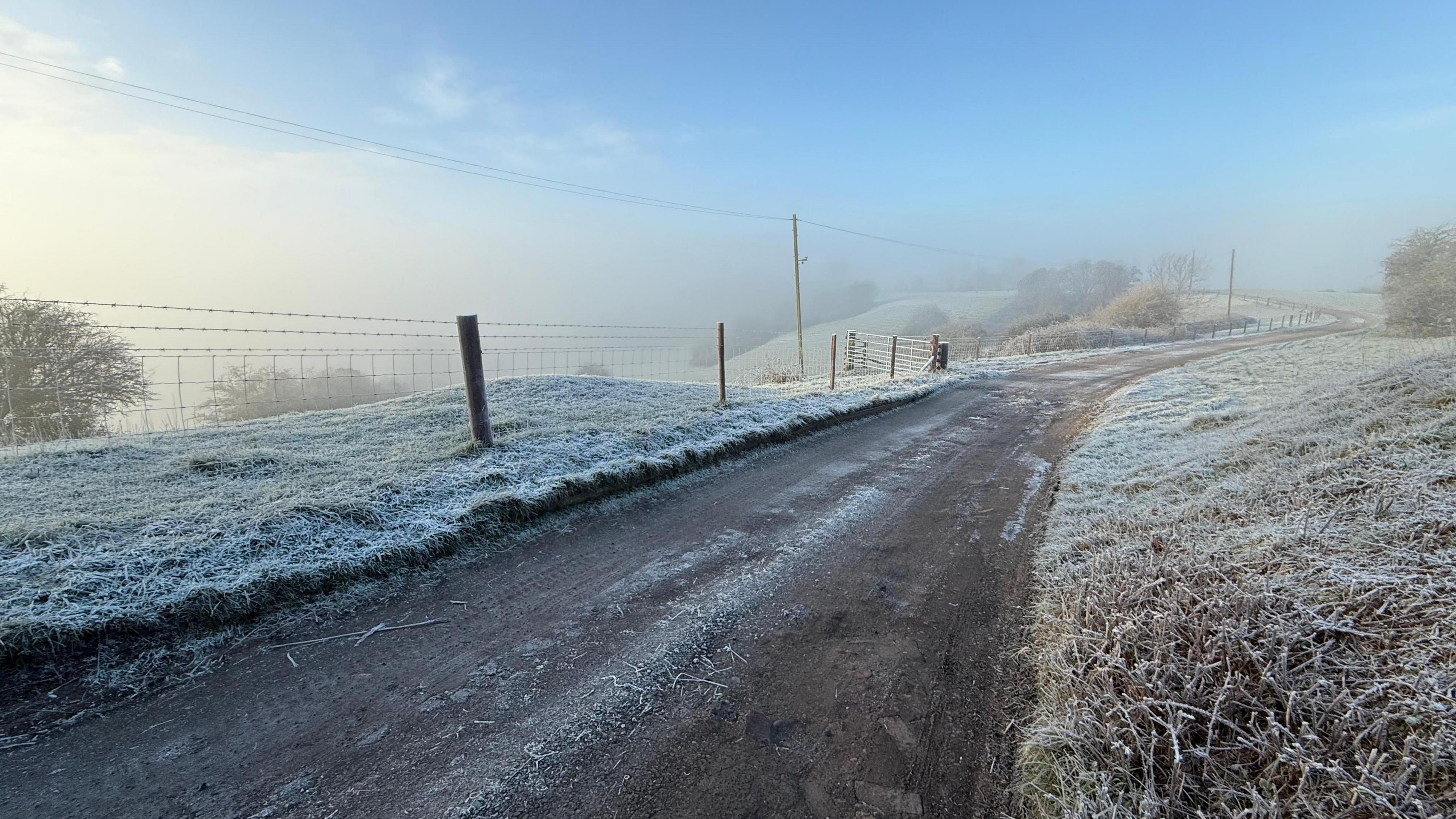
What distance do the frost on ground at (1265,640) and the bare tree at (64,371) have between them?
1069 centimetres

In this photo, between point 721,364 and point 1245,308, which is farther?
point 1245,308

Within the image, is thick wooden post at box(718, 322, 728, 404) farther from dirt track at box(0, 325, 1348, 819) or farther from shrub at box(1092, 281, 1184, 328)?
shrub at box(1092, 281, 1184, 328)

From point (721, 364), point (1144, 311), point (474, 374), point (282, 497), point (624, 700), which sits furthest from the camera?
point (1144, 311)

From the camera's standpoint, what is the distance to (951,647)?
289cm

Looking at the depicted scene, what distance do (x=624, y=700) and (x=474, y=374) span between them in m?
3.84

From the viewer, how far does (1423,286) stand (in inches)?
822

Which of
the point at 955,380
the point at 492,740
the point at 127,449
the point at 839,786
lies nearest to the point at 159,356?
the point at 127,449

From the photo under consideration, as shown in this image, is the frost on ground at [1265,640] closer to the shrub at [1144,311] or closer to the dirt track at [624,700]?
the dirt track at [624,700]

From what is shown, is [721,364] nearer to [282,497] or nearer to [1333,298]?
[282,497]

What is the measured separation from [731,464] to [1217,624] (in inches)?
176

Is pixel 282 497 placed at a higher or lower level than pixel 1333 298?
lower

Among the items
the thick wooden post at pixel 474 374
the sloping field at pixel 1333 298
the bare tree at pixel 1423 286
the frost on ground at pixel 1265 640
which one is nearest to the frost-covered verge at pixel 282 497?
the thick wooden post at pixel 474 374

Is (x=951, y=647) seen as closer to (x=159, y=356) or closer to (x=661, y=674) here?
(x=661, y=674)

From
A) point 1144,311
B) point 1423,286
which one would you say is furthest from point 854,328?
point 1423,286
